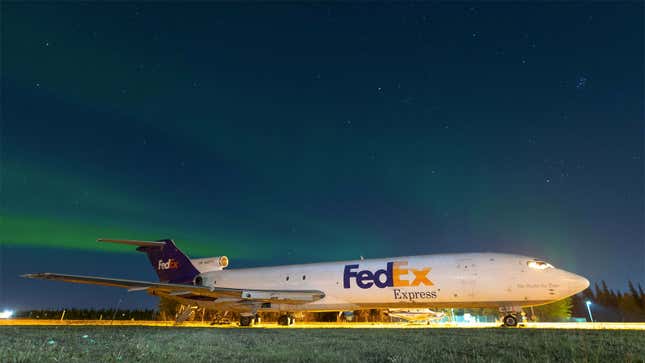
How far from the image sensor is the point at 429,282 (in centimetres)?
1973

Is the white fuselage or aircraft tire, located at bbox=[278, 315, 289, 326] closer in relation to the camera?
the white fuselage

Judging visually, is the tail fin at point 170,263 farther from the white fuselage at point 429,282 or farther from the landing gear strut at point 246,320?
the landing gear strut at point 246,320

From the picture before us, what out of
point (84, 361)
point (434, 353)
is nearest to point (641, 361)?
point (434, 353)

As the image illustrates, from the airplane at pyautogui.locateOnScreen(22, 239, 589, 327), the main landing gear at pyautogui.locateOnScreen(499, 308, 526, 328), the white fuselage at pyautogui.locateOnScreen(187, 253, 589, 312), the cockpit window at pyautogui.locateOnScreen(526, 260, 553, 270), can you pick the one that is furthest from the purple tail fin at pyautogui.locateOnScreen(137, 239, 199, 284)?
the cockpit window at pyautogui.locateOnScreen(526, 260, 553, 270)

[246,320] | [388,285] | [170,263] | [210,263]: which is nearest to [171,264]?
[170,263]

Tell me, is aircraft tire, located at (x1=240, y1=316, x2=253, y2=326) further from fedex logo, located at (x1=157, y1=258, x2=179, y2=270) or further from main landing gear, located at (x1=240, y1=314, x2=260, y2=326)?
fedex logo, located at (x1=157, y1=258, x2=179, y2=270)

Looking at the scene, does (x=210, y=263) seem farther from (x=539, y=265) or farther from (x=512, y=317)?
(x=539, y=265)

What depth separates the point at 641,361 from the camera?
16.6 ft

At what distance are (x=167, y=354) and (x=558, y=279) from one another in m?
17.5

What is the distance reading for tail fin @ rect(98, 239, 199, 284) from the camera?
94.0 ft

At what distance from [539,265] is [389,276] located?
23.1ft

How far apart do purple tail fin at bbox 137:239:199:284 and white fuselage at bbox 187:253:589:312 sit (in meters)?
4.59

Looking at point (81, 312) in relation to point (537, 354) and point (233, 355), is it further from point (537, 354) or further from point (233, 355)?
point (537, 354)

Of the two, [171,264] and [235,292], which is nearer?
[235,292]
